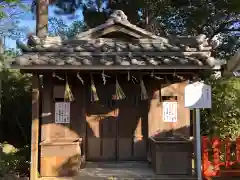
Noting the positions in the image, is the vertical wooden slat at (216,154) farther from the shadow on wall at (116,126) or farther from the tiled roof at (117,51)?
the shadow on wall at (116,126)

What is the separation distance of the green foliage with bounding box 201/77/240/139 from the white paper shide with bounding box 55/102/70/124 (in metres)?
5.56

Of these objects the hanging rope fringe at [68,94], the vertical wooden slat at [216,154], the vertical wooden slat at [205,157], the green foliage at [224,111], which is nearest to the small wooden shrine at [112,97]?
the hanging rope fringe at [68,94]

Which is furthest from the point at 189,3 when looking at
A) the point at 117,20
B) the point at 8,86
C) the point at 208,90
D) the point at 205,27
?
the point at 208,90

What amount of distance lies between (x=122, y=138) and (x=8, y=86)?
7.83 metres

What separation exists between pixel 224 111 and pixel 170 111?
9.91 feet

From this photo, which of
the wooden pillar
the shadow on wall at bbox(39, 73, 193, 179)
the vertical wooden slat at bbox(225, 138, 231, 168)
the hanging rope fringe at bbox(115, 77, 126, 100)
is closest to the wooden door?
the shadow on wall at bbox(39, 73, 193, 179)

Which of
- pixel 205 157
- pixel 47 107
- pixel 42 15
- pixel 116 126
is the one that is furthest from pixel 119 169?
pixel 42 15

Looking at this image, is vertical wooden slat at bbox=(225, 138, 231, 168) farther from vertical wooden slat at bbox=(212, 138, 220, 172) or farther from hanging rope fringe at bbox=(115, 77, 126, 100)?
hanging rope fringe at bbox=(115, 77, 126, 100)

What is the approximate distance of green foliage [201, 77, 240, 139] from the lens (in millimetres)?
12953

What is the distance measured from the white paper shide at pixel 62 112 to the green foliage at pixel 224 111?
5565 millimetres

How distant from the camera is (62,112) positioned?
10.9m

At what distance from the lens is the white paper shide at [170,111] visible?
1102 cm

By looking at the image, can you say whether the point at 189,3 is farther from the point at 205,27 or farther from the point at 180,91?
the point at 180,91

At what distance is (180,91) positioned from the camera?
11117 millimetres
